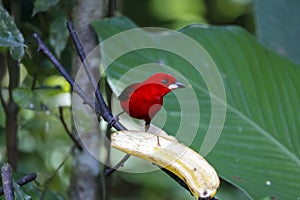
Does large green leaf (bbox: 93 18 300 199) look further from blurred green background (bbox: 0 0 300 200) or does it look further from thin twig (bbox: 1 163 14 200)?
thin twig (bbox: 1 163 14 200)

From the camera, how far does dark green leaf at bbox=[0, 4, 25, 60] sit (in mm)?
1162

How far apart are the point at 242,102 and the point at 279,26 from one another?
0.71m

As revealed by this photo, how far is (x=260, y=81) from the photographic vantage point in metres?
1.66

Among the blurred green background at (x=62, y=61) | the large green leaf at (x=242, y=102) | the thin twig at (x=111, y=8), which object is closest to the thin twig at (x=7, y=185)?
the blurred green background at (x=62, y=61)

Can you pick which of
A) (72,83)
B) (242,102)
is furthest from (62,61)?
(72,83)

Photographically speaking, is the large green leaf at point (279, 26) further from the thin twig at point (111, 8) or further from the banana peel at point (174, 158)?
the banana peel at point (174, 158)

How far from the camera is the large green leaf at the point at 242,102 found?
1.44 m

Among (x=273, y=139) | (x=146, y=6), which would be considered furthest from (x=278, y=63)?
(x=146, y=6)

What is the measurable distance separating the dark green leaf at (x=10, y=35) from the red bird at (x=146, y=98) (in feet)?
0.77

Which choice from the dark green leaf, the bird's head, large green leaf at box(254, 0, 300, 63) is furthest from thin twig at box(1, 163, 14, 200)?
large green leaf at box(254, 0, 300, 63)

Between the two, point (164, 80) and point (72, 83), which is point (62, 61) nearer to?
point (164, 80)

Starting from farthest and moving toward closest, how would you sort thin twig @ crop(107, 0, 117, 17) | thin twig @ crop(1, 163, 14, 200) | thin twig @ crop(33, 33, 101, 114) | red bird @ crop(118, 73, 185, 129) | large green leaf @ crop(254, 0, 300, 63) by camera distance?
1. large green leaf @ crop(254, 0, 300, 63)
2. thin twig @ crop(107, 0, 117, 17)
3. red bird @ crop(118, 73, 185, 129)
4. thin twig @ crop(33, 33, 101, 114)
5. thin twig @ crop(1, 163, 14, 200)

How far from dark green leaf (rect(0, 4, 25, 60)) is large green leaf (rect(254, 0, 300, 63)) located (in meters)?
0.97

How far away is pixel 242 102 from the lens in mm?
1589
